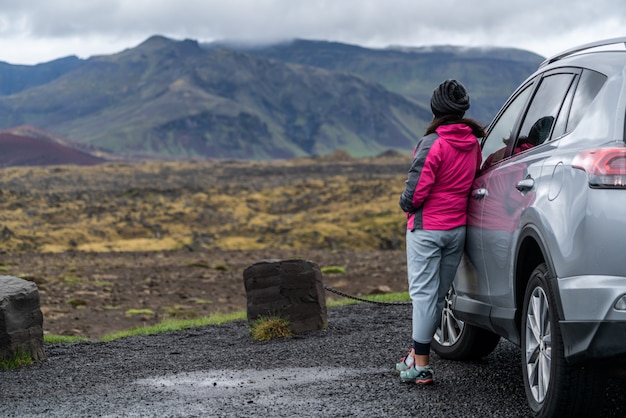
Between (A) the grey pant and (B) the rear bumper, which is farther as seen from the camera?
(A) the grey pant

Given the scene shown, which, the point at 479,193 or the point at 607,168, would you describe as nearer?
the point at 607,168

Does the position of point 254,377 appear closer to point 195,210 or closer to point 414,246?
point 414,246

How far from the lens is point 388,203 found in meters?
46.8

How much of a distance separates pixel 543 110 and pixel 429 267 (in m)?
1.50

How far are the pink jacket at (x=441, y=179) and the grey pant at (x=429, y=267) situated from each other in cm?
9

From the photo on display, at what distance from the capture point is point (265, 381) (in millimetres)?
7773

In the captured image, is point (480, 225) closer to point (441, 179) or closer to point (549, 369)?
point (441, 179)

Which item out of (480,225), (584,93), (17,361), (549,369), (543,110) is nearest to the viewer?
(549,369)

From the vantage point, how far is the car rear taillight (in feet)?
15.6

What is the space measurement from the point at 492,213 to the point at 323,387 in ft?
6.51

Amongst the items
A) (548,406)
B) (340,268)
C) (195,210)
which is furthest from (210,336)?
(195,210)

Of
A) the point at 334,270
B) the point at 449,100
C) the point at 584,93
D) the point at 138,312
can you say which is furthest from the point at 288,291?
the point at 334,270

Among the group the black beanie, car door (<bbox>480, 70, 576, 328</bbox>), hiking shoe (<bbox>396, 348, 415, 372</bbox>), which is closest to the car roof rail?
car door (<bbox>480, 70, 576, 328</bbox>)

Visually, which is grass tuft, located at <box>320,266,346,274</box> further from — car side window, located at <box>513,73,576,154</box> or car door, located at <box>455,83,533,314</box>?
car side window, located at <box>513,73,576,154</box>
